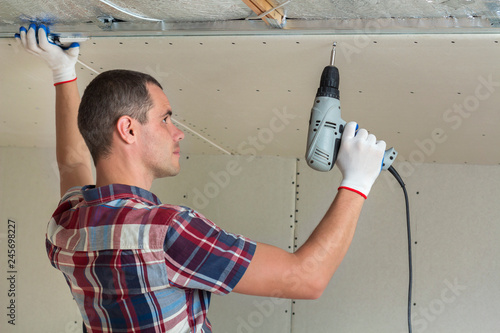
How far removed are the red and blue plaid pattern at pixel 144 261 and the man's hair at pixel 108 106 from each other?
0.43 ft

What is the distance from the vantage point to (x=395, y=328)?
2160 mm

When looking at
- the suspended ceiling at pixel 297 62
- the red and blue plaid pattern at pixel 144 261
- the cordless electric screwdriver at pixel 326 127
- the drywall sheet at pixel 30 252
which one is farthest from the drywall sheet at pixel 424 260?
the red and blue plaid pattern at pixel 144 261

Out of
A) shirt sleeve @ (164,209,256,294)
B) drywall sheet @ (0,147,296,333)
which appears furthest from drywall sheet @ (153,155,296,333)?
shirt sleeve @ (164,209,256,294)

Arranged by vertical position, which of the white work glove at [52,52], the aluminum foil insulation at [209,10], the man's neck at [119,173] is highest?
the aluminum foil insulation at [209,10]

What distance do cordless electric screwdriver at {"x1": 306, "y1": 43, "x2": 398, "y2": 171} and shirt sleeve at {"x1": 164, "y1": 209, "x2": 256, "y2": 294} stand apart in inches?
13.0

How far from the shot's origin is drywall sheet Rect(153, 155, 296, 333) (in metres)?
2.35

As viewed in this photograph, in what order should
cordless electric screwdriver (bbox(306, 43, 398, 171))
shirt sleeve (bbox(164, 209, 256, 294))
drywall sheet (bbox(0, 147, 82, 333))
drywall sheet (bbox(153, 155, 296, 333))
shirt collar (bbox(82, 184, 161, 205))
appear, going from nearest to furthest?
shirt sleeve (bbox(164, 209, 256, 294)) < shirt collar (bbox(82, 184, 161, 205)) < cordless electric screwdriver (bbox(306, 43, 398, 171)) < drywall sheet (bbox(153, 155, 296, 333)) < drywall sheet (bbox(0, 147, 82, 333))

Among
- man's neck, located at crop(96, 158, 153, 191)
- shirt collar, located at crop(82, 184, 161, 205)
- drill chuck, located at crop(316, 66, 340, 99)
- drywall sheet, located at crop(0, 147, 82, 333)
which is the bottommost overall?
drywall sheet, located at crop(0, 147, 82, 333)

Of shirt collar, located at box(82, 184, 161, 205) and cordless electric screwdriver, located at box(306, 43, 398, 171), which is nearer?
shirt collar, located at box(82, 184, 161, 205)

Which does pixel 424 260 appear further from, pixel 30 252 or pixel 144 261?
pixel 30 252

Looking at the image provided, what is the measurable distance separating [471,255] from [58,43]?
1656 mm

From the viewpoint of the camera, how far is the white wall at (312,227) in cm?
210

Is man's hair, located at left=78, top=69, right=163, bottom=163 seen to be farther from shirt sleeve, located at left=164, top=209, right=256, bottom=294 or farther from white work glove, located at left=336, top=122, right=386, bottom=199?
white work glove, located at left=336, top=122, right=386, bottom=199

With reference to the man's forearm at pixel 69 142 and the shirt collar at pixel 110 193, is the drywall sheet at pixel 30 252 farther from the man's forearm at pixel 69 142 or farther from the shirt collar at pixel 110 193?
the shirt collar at pixel 110 193
